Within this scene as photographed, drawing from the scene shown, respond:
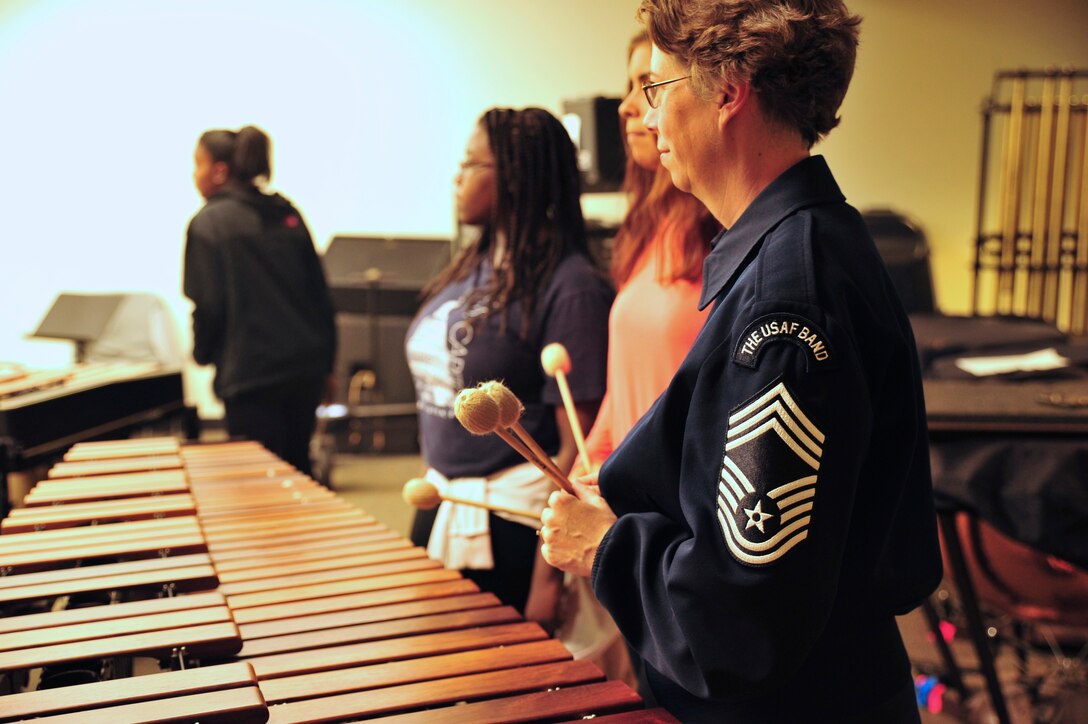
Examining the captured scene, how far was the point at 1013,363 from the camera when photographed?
3340mm

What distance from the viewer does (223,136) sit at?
13.3 ft

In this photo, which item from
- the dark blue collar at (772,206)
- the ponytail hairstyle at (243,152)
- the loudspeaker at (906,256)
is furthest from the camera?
the loudspeaker at (906,256)

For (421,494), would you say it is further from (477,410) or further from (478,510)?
(478,510)

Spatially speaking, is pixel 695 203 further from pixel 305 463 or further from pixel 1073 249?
pixel 1073 249

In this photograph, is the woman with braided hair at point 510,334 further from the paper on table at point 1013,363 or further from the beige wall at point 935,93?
the beige wall at point 935,93

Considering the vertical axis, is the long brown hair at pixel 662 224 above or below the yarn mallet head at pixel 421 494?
above

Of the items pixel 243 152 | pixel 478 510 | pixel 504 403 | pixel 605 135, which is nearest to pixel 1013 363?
pixel 605 135

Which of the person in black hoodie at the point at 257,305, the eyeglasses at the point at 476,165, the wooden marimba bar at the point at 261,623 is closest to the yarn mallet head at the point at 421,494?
the wooden marimba bar at the point at 261,623

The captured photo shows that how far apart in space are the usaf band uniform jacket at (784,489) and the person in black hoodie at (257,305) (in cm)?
283

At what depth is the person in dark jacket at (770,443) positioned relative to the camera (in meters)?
0.98

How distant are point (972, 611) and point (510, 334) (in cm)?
131

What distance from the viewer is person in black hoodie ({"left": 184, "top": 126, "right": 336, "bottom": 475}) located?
3.80 metres

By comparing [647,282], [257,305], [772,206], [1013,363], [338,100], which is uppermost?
[338,100]

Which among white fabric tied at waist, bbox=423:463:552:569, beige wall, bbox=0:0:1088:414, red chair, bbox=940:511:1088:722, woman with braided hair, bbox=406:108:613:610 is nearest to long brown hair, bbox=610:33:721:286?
woman with braided hair, bbox=406:108:613:610
